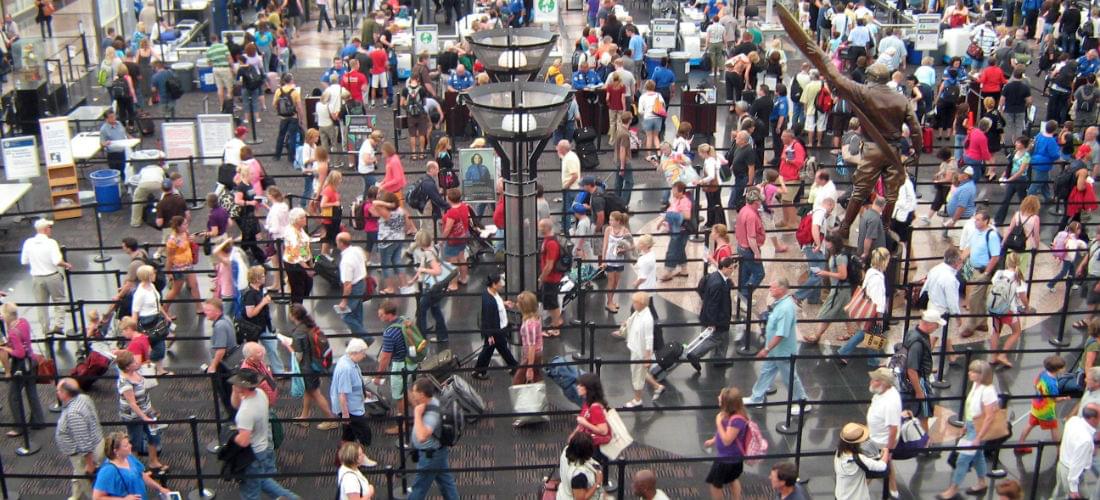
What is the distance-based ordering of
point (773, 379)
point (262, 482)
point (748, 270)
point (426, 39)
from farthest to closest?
point (426, 39) → point (748, 270) → point (773, 379) → point (262, 482)

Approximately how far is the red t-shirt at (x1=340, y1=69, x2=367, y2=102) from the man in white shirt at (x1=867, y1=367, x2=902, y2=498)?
15.3 meters

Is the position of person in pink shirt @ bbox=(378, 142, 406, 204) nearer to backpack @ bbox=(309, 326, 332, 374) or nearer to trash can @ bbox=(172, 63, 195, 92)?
backpack @ bbox=(309, 326, 332, 374)

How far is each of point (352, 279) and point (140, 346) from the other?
3.05 m

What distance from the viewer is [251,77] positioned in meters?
25.7

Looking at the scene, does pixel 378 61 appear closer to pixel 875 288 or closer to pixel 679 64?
pixel 679 64

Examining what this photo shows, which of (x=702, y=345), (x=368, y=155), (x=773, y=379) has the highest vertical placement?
(x=368, y=155)

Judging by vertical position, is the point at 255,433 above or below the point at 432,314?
above

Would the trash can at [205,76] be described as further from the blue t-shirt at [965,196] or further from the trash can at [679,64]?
the blue t-shirt at [965,196]

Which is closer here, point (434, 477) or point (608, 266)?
point (434, 477)

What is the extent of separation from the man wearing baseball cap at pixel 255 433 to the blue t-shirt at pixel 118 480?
1.07 m

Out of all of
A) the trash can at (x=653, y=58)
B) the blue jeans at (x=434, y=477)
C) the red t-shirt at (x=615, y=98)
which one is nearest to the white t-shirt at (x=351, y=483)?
the blue jeans at (x=434, y=477)

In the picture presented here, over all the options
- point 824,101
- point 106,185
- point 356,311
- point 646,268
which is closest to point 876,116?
point 646,268

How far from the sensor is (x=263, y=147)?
25.4m

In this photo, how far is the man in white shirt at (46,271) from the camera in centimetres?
1603
